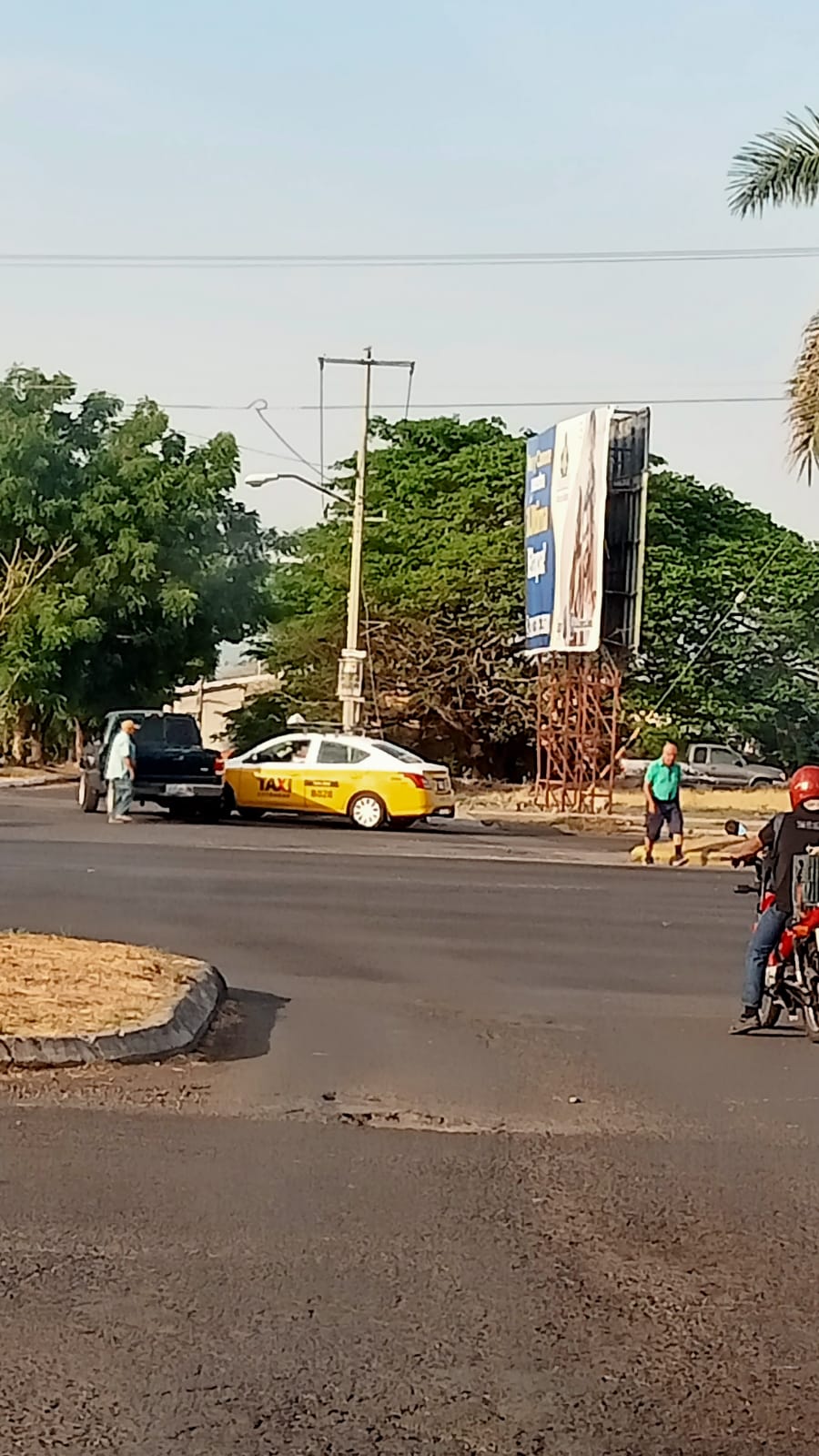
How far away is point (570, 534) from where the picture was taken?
126ft

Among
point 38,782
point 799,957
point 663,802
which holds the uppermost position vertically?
point 663,802

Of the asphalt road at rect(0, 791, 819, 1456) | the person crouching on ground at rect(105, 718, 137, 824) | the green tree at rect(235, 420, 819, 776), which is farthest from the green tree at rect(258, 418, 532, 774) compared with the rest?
the asphalt road at rect(0, 791, 819, 1456)

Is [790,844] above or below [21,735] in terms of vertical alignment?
below

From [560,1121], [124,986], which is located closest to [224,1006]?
[124,986]

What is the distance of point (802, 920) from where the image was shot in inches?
455

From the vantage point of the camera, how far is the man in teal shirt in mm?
26641

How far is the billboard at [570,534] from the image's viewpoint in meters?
37.8

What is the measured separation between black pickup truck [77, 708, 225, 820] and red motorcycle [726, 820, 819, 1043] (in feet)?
64.0

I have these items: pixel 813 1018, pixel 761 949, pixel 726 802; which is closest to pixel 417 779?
pixel 726 802

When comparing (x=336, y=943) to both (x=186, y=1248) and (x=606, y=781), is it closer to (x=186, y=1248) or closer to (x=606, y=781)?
(x=186, y=1248)

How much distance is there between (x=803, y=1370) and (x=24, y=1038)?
511 cm

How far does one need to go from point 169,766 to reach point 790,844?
20142 mm

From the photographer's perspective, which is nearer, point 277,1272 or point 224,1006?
point 277,1272

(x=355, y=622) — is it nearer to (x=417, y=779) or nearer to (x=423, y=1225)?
(x=417, y=779)
